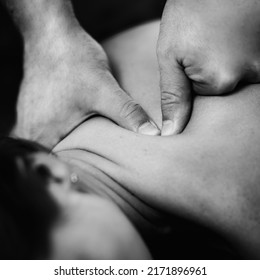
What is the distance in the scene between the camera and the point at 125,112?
2.39 feet

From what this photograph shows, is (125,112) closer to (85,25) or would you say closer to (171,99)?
(171,99)

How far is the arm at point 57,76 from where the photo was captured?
31.4 inches

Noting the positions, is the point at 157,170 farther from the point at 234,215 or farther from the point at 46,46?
the point at 46,46

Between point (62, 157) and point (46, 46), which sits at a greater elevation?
point (46, 46)

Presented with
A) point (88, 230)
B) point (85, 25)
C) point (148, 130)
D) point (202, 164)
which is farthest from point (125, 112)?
point (85, 25)

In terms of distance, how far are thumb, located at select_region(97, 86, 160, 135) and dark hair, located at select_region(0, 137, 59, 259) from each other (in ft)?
0.79

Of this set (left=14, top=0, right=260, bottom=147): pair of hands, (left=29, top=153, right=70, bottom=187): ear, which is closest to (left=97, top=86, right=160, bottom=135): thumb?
(left=14, top=0, right=260, bottom=147): pair of hands

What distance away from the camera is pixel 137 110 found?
28.5 inches

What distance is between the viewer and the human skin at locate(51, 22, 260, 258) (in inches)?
24.5

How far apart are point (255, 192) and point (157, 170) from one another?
0.55ft

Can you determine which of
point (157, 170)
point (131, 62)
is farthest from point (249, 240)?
point (131, 62)

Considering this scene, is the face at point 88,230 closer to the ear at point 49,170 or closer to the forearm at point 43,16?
the ear at point 49,170

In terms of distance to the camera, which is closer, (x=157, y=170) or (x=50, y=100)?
(x=157, y=170)

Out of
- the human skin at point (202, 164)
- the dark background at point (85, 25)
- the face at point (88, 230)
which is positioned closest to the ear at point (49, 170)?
the face at point (88, 230)
